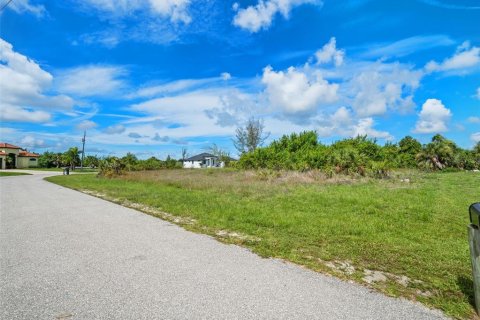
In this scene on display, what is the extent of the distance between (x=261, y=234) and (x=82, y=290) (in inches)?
147

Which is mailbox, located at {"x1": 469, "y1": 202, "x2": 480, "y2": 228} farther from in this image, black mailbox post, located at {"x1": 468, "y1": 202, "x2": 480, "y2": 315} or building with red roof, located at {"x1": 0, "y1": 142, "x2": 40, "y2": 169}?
building with red roof, located at {"x1": 0, "y1": 142, "x2": 40, "y2": 169}

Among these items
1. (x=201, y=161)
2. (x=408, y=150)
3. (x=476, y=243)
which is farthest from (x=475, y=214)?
(x=201, y=161)

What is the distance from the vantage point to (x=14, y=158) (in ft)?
216

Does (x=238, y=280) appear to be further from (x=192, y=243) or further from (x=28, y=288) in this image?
(x=28, y=288)

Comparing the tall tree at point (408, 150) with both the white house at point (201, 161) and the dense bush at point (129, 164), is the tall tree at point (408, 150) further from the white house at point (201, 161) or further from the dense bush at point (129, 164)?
the white house at point (201, 161)

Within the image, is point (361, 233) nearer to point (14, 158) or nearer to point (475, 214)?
point (475, 214)

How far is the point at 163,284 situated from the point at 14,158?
77.9 m

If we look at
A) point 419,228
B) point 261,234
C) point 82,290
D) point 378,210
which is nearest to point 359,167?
point 378,210

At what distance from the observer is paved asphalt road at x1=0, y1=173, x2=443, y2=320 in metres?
3.16

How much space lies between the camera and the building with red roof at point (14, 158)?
6100 centimetres

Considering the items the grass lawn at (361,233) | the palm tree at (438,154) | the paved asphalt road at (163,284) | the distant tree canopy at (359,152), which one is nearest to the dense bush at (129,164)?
the distant tree canopy at (359,152)

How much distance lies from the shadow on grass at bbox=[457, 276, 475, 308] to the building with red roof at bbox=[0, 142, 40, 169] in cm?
7286

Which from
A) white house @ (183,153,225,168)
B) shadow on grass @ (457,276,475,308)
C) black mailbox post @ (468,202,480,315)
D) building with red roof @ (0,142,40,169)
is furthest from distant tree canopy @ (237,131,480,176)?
building with red roof @ (0,142,40,169)

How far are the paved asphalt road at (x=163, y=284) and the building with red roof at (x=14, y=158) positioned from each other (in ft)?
224
